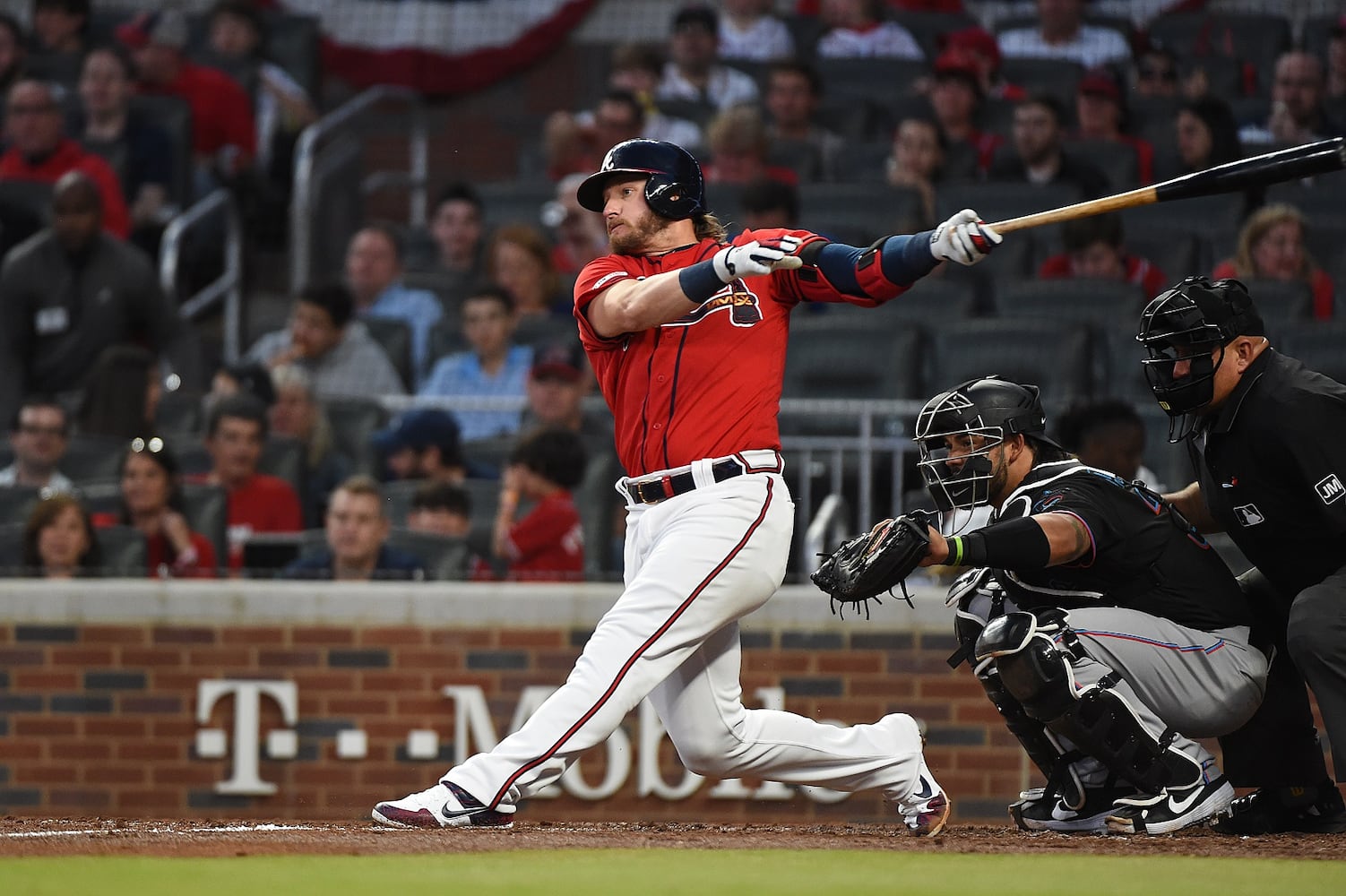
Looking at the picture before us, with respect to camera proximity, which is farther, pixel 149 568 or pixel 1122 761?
pixel 149 568

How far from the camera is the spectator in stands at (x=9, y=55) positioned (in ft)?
35.1

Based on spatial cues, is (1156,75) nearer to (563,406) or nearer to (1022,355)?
(1022,355)

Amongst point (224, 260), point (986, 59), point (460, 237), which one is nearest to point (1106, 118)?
point (986, 59)

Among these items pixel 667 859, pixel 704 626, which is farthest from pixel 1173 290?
pixel 667 859

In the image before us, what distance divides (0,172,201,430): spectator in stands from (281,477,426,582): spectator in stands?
8.31ft

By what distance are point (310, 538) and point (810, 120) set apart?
4427 millimetres

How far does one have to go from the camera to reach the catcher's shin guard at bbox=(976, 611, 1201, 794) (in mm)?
4297

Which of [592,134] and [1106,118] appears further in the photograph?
[592,134]

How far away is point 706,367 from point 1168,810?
1.55 meters

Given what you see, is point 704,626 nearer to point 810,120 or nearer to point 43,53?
point 810,120

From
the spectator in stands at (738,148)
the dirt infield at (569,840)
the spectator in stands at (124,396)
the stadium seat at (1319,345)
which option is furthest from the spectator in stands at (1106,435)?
the spectator in stands at (124,396)

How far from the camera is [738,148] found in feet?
30.2

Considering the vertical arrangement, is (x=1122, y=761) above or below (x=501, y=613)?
below

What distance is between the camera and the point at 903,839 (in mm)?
4422
